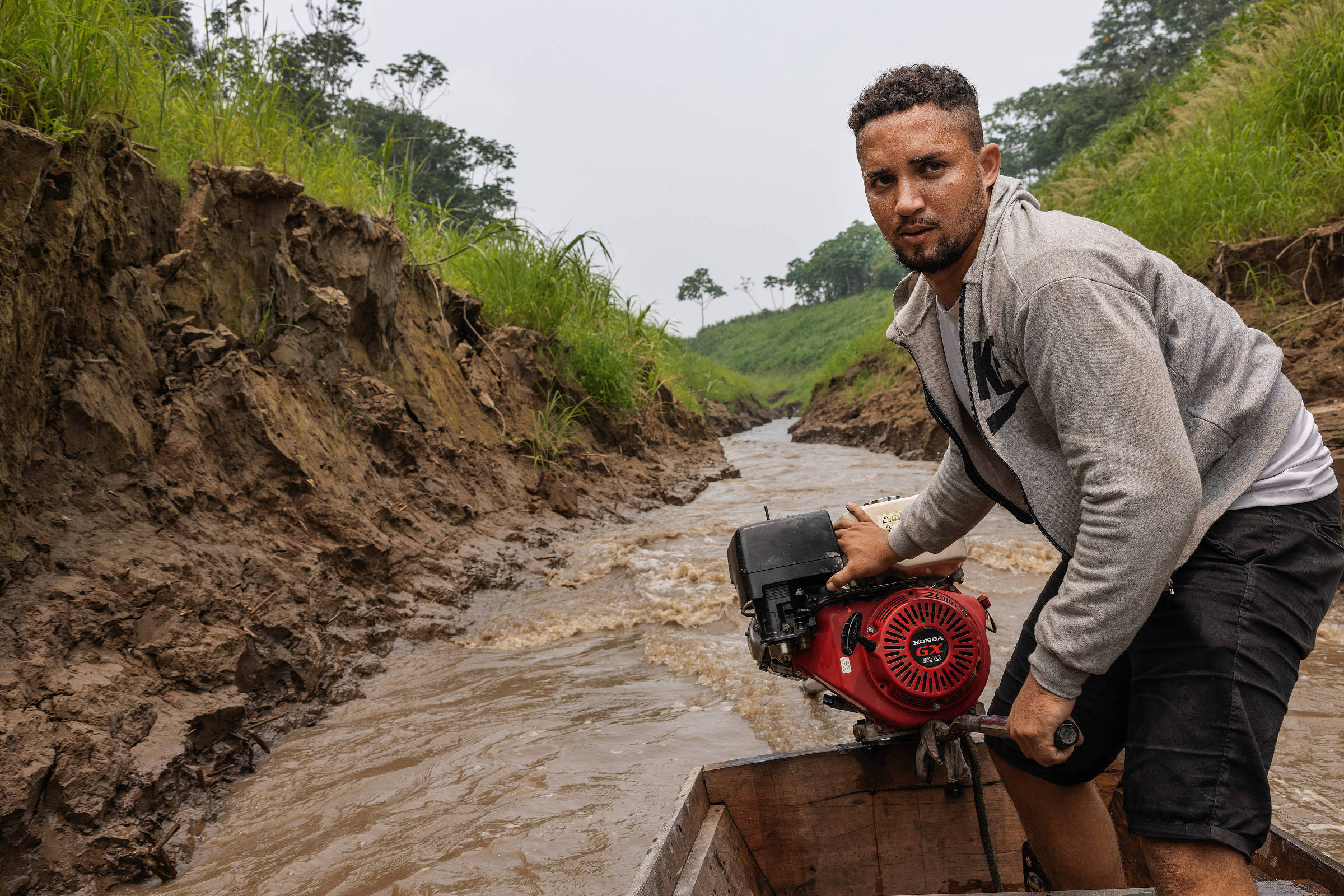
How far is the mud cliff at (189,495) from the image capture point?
233 centimetres

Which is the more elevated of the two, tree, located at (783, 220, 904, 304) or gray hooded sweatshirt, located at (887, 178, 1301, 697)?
tree, located at (783, 220, 904, 304)

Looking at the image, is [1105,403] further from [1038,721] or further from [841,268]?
[841,268]

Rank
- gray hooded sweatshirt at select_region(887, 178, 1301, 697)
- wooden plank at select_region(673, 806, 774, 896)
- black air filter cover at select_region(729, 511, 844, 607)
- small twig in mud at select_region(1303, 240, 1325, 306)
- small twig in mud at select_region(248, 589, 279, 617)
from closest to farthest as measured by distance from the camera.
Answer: gray hooded sweatshirt at select_region(887, 178, 1301, 697) < wooden plank at select_region(673, 806, 774, 896) < black air filter cover at select_region(729, 511, 844, 607) < small twig in mud at select_region(248, 589, 279, 617) < small twig in mud at select_region(1303, 240, 1325, 306)

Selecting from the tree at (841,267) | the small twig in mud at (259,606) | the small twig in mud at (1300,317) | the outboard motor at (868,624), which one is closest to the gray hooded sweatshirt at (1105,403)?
the outboard motor at (868,624)

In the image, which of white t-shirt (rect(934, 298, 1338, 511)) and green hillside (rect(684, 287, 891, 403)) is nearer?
white t-shirt (rect(934, 298, 1338, 511))

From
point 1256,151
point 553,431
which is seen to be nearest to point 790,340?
point 1256,151

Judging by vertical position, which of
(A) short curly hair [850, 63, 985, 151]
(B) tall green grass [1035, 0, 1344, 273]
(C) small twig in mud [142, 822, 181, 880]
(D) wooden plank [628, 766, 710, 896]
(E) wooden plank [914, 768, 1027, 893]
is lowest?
(E) wooden plank [914, 768, 1027, 893]

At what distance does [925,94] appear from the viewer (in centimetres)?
143

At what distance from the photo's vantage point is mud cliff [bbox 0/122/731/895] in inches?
91.8

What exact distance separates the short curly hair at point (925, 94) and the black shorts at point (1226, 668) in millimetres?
816

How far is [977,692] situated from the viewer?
1818 mm

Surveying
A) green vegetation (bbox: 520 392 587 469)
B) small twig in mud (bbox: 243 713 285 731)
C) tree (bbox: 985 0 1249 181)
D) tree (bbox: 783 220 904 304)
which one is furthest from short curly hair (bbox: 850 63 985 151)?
tree (bbox: 783 220 904 304)

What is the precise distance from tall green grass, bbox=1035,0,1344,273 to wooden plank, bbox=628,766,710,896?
6.24 metres

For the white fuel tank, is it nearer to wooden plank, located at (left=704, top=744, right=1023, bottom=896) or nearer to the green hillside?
wooden plank, located at (left=704, top=744, right=1023, bottom=896)
